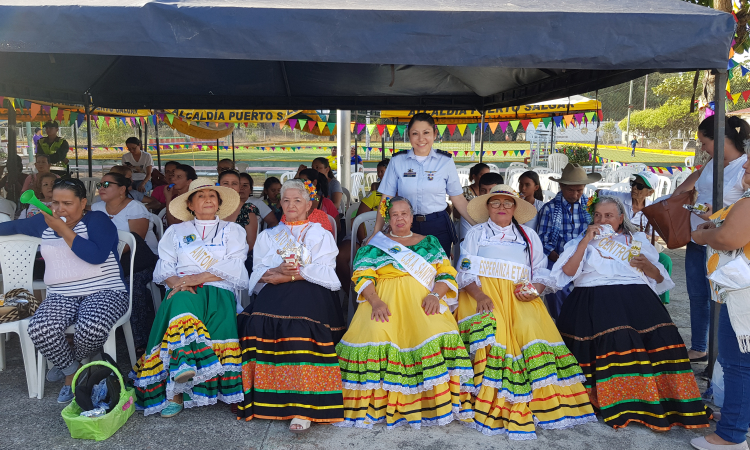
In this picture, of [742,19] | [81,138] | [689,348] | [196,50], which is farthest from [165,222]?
[81,138]

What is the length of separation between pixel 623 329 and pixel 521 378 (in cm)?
70

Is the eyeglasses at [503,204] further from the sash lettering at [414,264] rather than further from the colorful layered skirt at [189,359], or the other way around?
the colorful layered skirt at [189,359]

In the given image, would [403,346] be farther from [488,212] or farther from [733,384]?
[733,384]

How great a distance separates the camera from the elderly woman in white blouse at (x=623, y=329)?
10.2 feet

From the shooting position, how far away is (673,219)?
3.45 m

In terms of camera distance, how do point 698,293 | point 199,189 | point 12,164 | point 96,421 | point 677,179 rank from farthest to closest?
point 677,179 < point 12,164 < point 698,293 < point 199,189 < point 96,421

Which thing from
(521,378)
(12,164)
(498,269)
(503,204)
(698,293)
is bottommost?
(521,378)

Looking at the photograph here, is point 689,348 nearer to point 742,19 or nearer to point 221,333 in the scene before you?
point 221,333

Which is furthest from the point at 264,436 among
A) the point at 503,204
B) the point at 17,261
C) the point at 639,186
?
the point at 639,186

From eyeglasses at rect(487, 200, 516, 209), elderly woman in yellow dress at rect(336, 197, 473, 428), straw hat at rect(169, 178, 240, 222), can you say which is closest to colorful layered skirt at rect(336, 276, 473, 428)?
elderly woman in yellow dress at rect(336, 197, 473, 428)

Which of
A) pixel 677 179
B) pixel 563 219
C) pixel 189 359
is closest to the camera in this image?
pixel 189 359

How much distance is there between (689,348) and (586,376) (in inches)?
57.6

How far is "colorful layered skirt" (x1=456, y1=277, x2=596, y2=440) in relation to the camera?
10.2 feet

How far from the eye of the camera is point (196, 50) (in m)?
2.98
